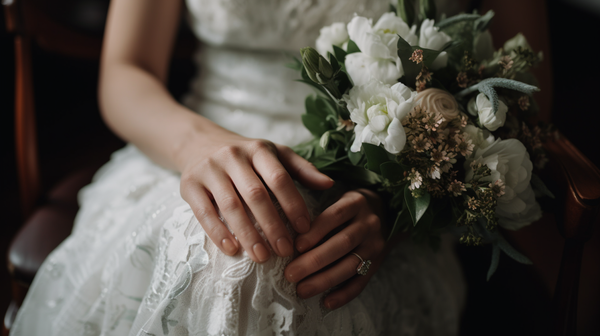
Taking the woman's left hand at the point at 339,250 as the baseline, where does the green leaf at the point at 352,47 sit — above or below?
above

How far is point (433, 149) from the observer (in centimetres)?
48

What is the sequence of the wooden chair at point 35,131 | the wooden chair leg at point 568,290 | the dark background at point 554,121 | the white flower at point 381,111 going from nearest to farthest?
the white flower at point 381,111
the wooden chair leg at point 568,290
the wooden chair at point 35,131
the dark background at point 554,121

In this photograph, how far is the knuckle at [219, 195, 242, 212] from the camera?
48 centimetres

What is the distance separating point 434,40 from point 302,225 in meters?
0.32

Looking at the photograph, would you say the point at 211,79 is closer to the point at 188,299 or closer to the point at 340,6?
the point at 340,6

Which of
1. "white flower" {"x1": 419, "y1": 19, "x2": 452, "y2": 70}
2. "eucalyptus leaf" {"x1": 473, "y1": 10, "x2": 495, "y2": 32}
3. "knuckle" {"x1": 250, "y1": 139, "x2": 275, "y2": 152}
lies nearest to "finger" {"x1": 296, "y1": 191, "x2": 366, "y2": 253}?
"knuckle" {"x1": 250, "y1": 139, "x2": 275, "y2": 152}

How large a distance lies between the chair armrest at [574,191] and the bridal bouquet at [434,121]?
0.03 metres

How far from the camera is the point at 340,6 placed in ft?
2.49

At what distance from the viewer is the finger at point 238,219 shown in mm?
468

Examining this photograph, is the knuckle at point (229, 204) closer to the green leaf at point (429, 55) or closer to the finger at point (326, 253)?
the finger at point (326, 253)

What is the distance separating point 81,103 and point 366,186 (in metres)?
1.74

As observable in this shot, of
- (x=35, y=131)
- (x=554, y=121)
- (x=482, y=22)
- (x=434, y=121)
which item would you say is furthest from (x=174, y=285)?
(x=554, y=121)

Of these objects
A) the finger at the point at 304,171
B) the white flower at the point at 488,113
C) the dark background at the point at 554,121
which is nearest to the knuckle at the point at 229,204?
the finger at the point at 304,171

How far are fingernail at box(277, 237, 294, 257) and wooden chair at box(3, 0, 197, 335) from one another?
54cm
